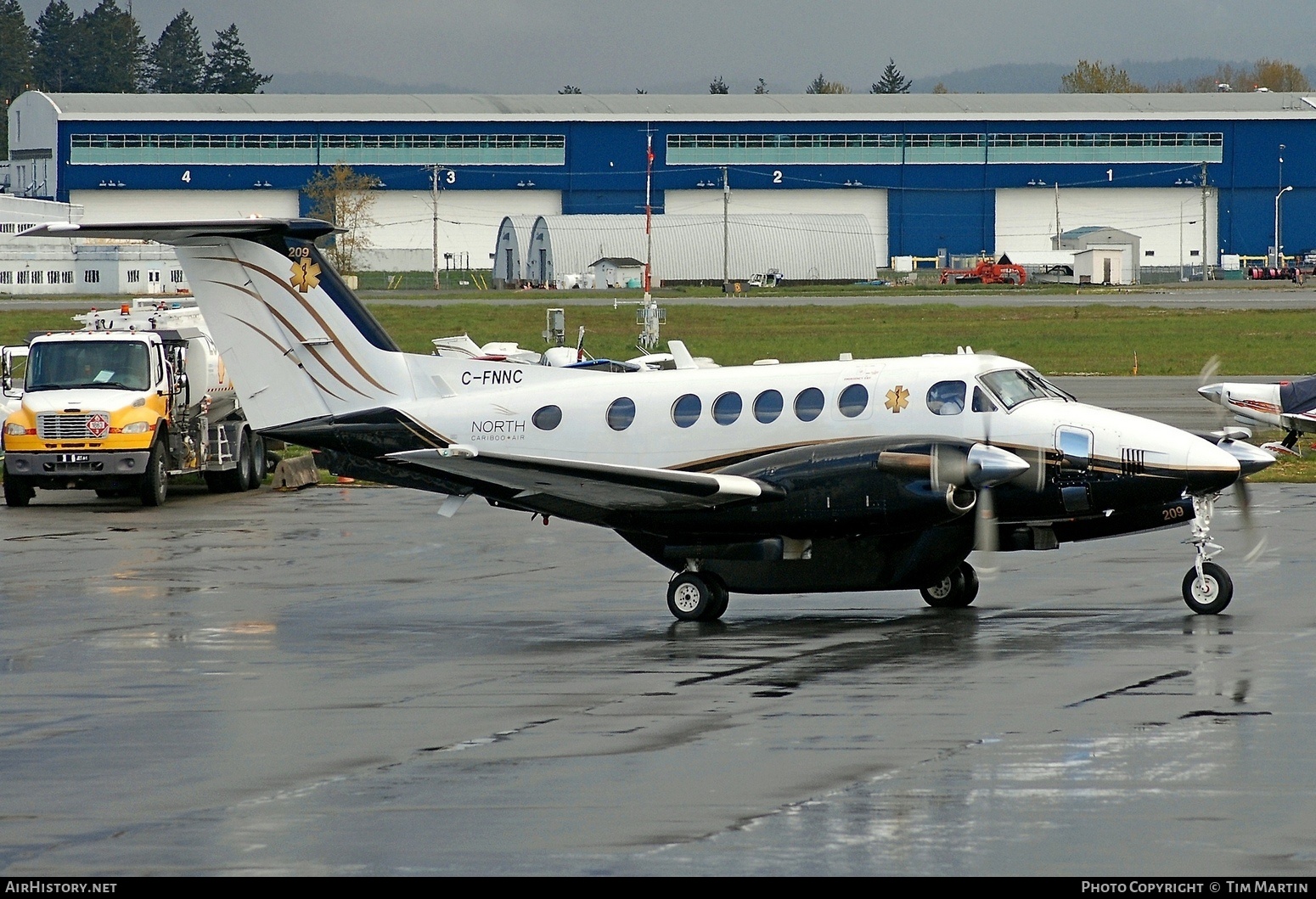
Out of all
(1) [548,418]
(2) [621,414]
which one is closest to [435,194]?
(1) [548,418]

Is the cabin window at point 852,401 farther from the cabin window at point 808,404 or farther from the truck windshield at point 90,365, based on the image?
the truck windshield at point 90,365

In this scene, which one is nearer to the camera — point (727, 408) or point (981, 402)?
point (981, 402)

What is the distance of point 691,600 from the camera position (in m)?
16.5

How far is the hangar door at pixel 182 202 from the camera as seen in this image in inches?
4783

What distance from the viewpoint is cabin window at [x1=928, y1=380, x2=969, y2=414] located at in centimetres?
1645

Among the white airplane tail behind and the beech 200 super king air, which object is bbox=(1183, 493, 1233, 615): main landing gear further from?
the white airplane tail behind

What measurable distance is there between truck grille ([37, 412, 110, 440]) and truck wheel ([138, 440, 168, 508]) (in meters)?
0.89

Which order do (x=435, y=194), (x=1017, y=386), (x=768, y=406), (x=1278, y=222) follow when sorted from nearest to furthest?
(x=1017, y=386) < (x=768, y=406) < (x=435, y=194) < (x=1278, y=222)

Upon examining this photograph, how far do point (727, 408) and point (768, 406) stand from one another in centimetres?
46

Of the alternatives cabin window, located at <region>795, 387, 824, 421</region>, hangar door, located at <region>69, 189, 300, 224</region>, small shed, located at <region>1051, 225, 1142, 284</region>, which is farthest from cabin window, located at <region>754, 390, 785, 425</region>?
hangar door, located at <region>69, 189, 300, 224</region>

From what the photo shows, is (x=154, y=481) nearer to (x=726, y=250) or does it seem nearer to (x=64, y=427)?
(x=64, y=427)

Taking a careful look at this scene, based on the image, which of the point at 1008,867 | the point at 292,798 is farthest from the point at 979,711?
the point at 292,798

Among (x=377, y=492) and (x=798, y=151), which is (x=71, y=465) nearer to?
(x=377, y=492)

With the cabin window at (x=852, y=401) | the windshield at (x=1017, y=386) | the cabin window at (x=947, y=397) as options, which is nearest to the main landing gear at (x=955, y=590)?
the cabin window at (x=947, y=397)
